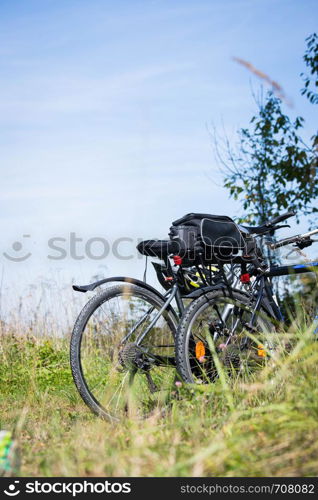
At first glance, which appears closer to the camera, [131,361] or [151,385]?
[131,361]

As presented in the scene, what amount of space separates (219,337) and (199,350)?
0.61 ft

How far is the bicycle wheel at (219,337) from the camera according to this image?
3.54 metres

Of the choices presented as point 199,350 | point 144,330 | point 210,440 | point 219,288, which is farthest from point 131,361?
point 210,440

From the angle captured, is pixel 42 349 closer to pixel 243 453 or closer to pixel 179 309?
pixel 179 309

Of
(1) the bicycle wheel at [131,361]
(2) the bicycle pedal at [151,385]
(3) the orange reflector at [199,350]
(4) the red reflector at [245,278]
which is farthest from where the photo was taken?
(4) the red reflector at [245,278]

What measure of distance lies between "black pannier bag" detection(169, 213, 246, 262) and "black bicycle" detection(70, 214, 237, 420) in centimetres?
4

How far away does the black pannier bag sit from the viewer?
145 inches

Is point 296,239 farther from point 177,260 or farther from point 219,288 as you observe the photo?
point 177,260

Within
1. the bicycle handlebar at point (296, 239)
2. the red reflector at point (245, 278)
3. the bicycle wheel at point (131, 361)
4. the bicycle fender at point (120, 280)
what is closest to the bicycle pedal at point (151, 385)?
the bicycle wheel at point (131, 361)

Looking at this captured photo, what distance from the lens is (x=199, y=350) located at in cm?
366

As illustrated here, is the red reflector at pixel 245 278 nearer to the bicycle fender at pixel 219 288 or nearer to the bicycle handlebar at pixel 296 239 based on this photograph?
the bicycle fender at pixel 219 288

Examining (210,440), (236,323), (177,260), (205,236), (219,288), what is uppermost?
(205,236)

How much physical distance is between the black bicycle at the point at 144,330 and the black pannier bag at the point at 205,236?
0.14ft

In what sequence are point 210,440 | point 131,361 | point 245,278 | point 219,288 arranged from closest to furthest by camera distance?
point 210,440 → point 131,361 → point 219,288 → point 245,278
